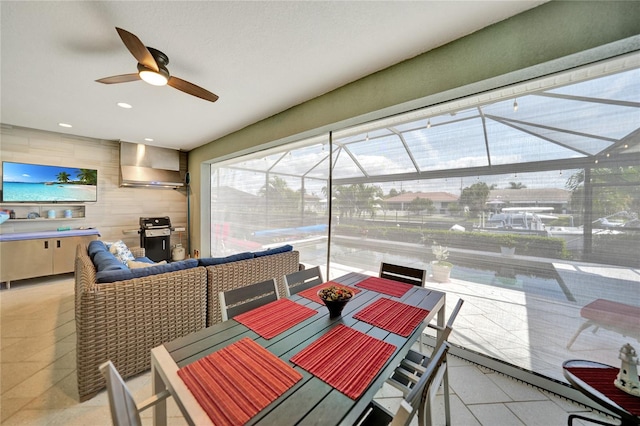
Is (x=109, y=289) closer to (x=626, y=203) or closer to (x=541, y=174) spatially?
(x=541, y=174)

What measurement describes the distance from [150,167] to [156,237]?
151 cm

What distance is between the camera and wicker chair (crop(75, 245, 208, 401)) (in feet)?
5.32

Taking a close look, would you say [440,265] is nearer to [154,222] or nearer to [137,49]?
[137,49]

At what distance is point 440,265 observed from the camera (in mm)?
2273

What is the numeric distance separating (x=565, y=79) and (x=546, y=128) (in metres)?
0.33

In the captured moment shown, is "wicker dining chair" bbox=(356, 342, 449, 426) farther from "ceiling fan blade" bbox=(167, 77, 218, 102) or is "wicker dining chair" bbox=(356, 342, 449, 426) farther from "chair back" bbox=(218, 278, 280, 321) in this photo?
"ceiling fan blade" bbox=(167, 77, 218, 102)

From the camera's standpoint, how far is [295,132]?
3.09 meters

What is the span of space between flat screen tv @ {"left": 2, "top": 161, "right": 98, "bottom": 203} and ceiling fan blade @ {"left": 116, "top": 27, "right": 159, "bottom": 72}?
13.2ft

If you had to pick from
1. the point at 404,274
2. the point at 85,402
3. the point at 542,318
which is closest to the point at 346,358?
the point at 404,274

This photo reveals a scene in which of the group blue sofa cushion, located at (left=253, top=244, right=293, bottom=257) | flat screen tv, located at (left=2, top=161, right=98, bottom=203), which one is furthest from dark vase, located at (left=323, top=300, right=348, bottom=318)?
flat screen tv, located at (left=2, top=161, right=98, bottom=203)

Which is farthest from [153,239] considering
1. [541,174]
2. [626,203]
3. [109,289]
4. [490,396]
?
[626,203]

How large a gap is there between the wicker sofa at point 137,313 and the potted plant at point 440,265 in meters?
1.93

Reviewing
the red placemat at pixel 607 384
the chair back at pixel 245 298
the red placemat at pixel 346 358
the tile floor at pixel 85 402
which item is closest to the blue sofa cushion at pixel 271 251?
the chair back at pixel 245 298

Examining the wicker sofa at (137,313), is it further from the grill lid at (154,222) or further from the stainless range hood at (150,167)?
the stainless range hood at (150,167)
